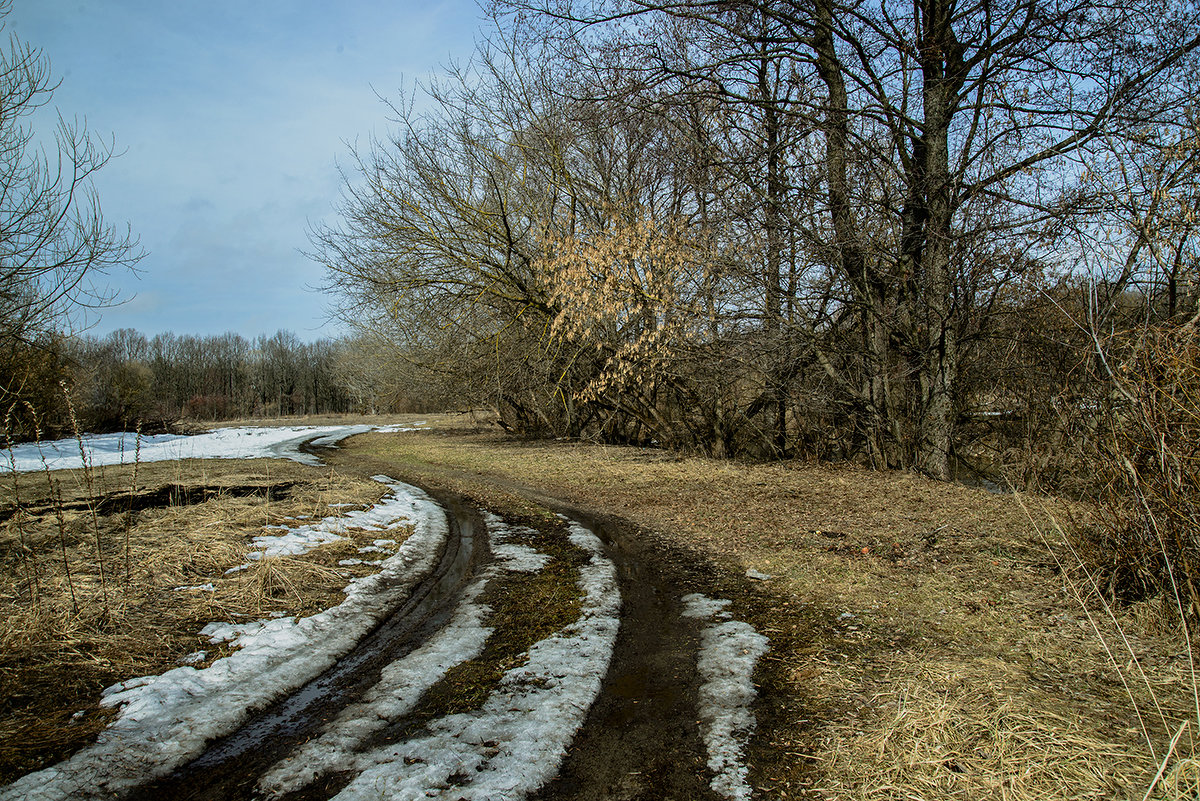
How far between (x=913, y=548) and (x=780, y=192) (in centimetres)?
723

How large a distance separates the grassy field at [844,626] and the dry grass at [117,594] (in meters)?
0.02

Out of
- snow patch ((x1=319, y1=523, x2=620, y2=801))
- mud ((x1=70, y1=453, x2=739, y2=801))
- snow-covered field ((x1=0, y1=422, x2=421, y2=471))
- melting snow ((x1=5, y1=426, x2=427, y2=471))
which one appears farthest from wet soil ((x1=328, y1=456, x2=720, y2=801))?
snow-covered field ((x1=0, y1=422, x2=421, y2=471))

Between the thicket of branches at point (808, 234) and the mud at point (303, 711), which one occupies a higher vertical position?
the thicket of branches at point (808, 234)

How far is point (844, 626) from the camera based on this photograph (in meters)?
4.48

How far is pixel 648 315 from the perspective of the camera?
12812 mm

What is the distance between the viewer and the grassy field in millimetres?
2689

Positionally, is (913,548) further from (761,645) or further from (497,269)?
(497,269)

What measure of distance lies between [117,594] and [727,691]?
14.9 feet

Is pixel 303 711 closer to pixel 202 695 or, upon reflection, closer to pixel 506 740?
pixel 202 695

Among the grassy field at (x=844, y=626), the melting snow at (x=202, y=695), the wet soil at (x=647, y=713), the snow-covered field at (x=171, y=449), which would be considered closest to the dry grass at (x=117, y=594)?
the grassy field at (x=844, y=626)

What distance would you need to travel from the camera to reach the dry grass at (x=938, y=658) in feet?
8.51

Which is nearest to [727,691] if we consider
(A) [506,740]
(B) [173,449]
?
(A) [506,740]

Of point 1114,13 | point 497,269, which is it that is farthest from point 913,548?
point 497,269

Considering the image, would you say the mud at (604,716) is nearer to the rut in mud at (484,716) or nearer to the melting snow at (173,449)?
the rut in mud at (484,716)
